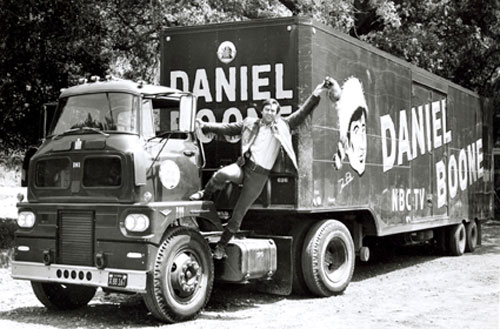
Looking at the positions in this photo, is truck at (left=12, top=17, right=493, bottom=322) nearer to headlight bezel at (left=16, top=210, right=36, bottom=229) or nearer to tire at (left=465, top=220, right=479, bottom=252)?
headlight bezel at (left=16, top=210, right=36, bottom=229)

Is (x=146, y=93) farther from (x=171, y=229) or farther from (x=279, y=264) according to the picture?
(x=279, y=264)

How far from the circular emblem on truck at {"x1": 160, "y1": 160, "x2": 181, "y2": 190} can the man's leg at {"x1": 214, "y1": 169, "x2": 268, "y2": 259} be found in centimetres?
90

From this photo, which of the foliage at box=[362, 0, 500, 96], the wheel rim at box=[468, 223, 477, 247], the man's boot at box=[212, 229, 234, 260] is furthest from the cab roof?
the foliage at box=[362, 0, 500, 96]

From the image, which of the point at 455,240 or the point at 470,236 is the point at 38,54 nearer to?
the point at 455,240

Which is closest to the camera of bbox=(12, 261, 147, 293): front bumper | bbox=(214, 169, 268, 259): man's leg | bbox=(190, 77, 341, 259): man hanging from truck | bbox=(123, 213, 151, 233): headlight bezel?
bbox=(12, 261, 147, 293): front bumper

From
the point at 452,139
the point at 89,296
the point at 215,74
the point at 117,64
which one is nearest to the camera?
the point at 89,296

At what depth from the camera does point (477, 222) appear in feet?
55.0

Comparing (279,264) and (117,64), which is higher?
(117,64)

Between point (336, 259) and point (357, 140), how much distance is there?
5.83 feet

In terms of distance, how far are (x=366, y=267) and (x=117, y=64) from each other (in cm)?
880

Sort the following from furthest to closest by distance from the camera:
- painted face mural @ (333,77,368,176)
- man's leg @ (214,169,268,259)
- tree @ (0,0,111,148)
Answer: tree @ (0,0,111,148) < painted face mural @ (333,77,368,176) < man's leg @ (214,169,268,259)

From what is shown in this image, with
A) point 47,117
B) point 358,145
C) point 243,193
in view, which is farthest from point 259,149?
point 47,117

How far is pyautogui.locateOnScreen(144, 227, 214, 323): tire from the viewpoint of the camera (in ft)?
24.9

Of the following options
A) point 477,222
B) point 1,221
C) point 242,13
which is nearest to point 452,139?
point 477,222
